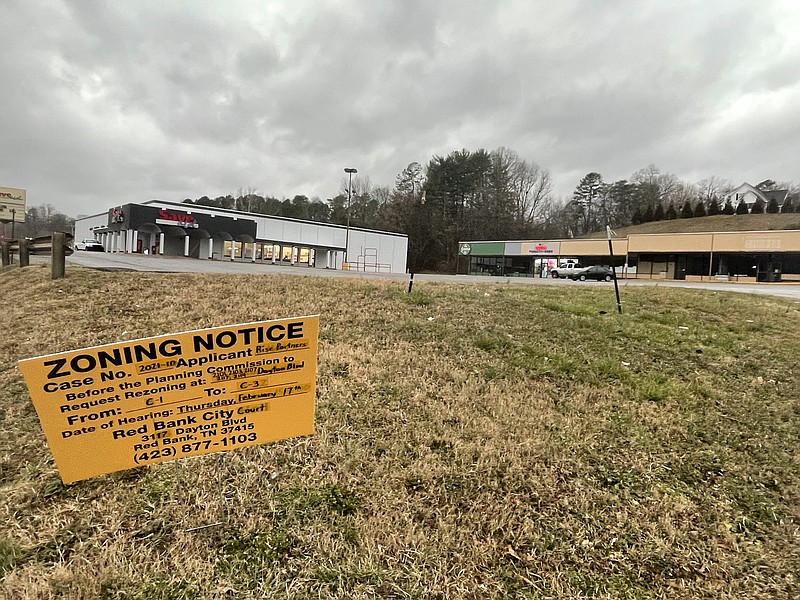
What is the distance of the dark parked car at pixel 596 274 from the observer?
3472 centimetres

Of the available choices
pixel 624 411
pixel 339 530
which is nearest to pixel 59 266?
pixel 339 530

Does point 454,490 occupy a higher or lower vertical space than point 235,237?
lower

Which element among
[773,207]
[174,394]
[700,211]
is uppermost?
[773,207]

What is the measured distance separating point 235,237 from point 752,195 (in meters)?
83.7

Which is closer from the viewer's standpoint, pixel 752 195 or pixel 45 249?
pixel 45 249

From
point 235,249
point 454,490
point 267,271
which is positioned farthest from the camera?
point 235,249

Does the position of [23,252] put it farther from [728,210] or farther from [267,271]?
[728,210]

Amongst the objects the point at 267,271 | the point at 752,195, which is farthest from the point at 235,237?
the point at 752,195

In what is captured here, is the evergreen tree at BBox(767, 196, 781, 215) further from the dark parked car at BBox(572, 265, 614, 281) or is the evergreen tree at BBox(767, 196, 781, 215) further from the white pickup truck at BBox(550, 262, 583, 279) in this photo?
the dark parked car at BBox(572, 265, 614, 281)

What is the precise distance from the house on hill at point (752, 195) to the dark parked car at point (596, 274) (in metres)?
53.2

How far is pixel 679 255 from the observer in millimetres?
40750

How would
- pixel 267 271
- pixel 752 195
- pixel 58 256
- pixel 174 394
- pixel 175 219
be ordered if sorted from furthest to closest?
pixel 752 195
pixel 175 219
pixel 267 271
pixel 58 256
pixel 174 394

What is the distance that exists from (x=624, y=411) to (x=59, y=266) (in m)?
9.00

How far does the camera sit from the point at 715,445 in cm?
340
